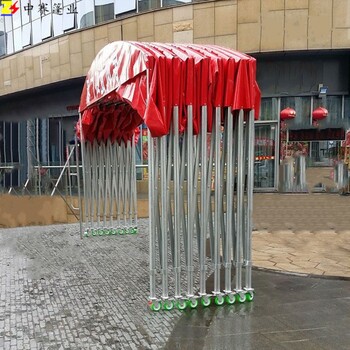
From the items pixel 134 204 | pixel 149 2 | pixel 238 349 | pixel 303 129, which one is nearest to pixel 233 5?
pixel 149 2

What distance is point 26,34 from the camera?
1980cm

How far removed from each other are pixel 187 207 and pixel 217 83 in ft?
4.49

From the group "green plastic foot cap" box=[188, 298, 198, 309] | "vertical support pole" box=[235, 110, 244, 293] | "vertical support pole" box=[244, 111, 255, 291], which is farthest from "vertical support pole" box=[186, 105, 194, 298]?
"vertical support pole" box=[244, 111, 255, 291]

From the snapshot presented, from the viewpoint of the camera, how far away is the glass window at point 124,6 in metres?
15.4

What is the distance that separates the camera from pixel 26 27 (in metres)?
19.8

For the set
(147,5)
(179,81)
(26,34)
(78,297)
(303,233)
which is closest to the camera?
(179,81)

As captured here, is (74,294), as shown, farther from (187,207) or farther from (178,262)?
(187,207)

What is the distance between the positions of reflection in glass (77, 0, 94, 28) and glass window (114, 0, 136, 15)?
1289mm

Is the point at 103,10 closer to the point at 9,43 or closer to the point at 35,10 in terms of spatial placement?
the point at 35,10

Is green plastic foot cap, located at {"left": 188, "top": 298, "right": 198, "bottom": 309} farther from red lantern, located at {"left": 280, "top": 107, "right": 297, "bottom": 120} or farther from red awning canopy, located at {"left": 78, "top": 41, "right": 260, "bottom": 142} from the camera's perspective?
red lantern, located at {"left": 280, "top": 107, "right": 297, "bottom": 120}

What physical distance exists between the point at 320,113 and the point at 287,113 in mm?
1133

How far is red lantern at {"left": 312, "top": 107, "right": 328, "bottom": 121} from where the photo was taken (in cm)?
1425

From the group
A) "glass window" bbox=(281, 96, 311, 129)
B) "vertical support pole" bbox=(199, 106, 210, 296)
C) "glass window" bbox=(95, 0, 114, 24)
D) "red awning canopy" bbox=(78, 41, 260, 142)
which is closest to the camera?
"red awning canopy" bbox=(78, 41, 260, 142)

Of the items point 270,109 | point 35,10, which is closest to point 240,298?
point 270,109
